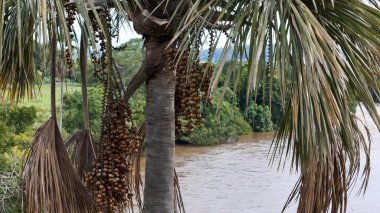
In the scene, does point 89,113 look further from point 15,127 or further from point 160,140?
point 160,140

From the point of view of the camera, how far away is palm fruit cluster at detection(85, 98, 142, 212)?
7.81ft

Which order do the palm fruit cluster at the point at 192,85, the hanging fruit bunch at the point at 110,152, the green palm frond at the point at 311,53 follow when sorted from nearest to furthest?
the green palm frond at the point at 311,53 < the palm fruit cluster at the point at 192,85 < the hanging fruit bunch at the point at 110,152

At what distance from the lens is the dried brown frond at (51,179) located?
223cm

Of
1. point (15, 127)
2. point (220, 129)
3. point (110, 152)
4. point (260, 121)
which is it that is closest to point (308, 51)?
point (110, 152)

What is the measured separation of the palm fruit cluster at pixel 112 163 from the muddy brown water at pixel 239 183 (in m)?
5.61

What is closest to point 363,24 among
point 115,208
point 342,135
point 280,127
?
point 342,135

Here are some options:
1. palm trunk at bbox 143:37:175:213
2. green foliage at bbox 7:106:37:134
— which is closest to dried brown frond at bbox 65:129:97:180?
palm trunk at bbox 143:37:175:213

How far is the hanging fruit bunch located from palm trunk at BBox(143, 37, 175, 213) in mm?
210

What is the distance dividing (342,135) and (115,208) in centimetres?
95

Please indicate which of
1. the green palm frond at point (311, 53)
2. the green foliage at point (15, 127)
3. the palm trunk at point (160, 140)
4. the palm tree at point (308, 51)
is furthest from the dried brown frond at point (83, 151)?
the green foliage at point (15, 127)

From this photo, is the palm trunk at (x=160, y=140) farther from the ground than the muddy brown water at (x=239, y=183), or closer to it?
farther from the ground

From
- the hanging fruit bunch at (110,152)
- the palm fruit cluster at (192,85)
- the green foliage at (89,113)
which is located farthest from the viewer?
the green foliage at (89,113)

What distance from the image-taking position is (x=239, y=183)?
1152 centimetres

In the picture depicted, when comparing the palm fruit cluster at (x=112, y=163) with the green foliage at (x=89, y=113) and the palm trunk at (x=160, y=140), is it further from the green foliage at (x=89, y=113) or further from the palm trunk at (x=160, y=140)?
the green foliage at (x=89, y=113)
